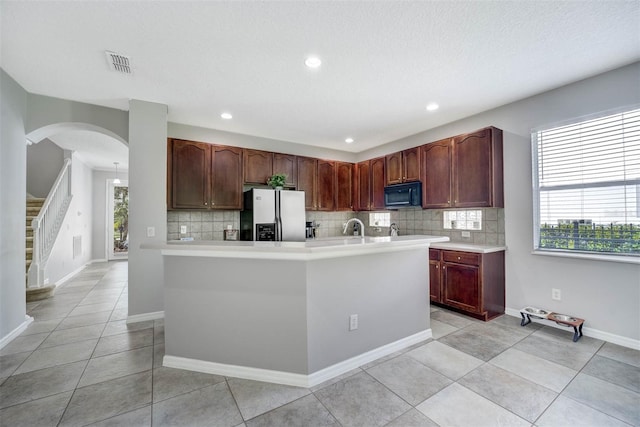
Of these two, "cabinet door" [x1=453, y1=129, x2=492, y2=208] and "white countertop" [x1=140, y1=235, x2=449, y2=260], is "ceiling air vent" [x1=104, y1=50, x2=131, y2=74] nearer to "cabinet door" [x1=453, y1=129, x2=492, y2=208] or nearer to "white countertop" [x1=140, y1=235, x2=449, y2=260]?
"white countertop" [x1=140, y1=235, x2=449, y2=260]

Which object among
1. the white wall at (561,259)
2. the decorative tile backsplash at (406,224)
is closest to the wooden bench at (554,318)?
the white wall at (561,259)

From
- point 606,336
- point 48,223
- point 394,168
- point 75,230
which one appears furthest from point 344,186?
point 75,230

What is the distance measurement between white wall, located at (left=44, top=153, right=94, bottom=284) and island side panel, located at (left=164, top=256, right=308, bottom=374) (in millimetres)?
4111

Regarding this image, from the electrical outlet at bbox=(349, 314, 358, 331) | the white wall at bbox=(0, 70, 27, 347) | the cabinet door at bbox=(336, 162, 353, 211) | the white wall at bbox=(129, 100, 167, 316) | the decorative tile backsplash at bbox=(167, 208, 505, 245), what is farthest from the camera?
the cabinet door at bbox=(336, 162, 353, 211)

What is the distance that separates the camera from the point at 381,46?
222cm

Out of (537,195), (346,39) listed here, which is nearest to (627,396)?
(537,195)

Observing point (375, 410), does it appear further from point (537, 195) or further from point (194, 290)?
point (537, 195)

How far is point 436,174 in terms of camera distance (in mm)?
4008

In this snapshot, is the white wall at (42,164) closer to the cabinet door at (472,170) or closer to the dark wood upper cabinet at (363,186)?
the dark wood upper cabinet at (363,186)

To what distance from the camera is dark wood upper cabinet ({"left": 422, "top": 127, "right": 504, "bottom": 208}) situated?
11.1 ft

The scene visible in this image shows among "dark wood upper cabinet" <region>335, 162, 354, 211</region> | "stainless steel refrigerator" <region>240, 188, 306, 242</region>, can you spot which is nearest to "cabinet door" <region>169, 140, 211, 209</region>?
"stainless steel refrigerator" <region>240, 188, 306, 242</region>

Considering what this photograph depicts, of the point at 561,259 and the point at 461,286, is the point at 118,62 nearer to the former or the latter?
the point at 461,286

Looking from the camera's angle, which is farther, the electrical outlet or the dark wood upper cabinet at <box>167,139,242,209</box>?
the dark wood upper cabinet at <box>167,139,242,209</box>

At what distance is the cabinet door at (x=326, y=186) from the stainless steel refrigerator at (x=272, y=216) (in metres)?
0.79
